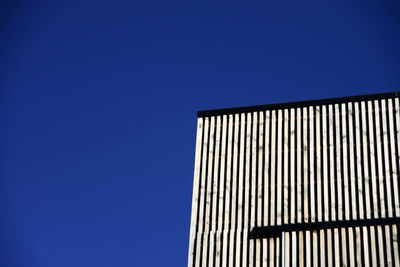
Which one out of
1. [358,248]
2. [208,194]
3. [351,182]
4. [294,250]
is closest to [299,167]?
[351,182]

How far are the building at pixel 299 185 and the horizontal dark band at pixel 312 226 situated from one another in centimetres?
5

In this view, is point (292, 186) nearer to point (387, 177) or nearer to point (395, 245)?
point (387, 177)

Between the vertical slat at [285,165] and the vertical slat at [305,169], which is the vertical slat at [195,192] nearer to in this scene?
the vertical slat at [285,165]

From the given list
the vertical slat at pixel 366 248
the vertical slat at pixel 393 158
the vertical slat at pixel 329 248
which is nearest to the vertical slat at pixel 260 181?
the vertical slat at pixel 329 248

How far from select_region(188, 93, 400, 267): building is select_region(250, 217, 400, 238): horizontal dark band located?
0.05 metres

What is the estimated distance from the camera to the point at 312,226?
35.0m

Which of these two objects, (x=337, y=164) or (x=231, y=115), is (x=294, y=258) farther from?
(x=231, y=115)

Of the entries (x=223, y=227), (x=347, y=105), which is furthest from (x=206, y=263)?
(x=347, y=105)

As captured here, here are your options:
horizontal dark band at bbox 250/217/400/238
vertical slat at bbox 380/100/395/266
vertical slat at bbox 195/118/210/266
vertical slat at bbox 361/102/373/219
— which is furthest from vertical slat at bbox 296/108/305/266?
vertical slat at bbox 195/118/210/266

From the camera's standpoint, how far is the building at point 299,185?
3438cm

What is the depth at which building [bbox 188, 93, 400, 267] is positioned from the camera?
113ft

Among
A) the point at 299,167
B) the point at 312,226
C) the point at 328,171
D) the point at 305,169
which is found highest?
the point at 299,167

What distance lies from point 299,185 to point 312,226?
2501mm

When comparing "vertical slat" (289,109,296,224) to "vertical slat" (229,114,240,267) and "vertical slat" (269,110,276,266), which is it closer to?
"vertical slat" (269,110,276,266)
